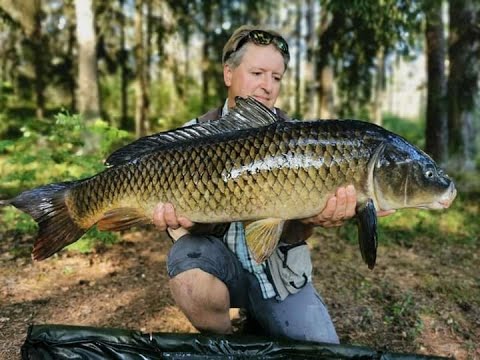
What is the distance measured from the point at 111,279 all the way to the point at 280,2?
23.1m

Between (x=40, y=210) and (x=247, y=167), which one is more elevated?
(x=247, y=167)

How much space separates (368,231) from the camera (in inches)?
76.6

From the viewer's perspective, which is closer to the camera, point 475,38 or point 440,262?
point 440,262

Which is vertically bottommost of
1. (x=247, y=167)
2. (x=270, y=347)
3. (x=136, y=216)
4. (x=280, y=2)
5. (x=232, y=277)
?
(x=270, y=347)

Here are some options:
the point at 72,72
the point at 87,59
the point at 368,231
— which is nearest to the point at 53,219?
the point at 368,231

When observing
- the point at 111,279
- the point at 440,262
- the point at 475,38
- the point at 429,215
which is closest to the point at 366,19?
the point at 475,38

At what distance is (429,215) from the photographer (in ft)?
19.6

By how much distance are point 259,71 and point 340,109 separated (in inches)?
326

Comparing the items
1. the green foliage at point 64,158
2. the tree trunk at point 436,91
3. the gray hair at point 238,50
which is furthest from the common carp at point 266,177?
the tree trunk at point 436,91

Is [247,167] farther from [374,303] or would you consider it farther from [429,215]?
[429,215]

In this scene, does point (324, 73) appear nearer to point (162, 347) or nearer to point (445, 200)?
point (445, 200)

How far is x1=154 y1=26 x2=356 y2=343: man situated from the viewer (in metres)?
2.35

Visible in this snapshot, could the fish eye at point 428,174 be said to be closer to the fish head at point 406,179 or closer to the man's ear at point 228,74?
the fish head at point 406,179

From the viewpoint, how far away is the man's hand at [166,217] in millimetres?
2098
